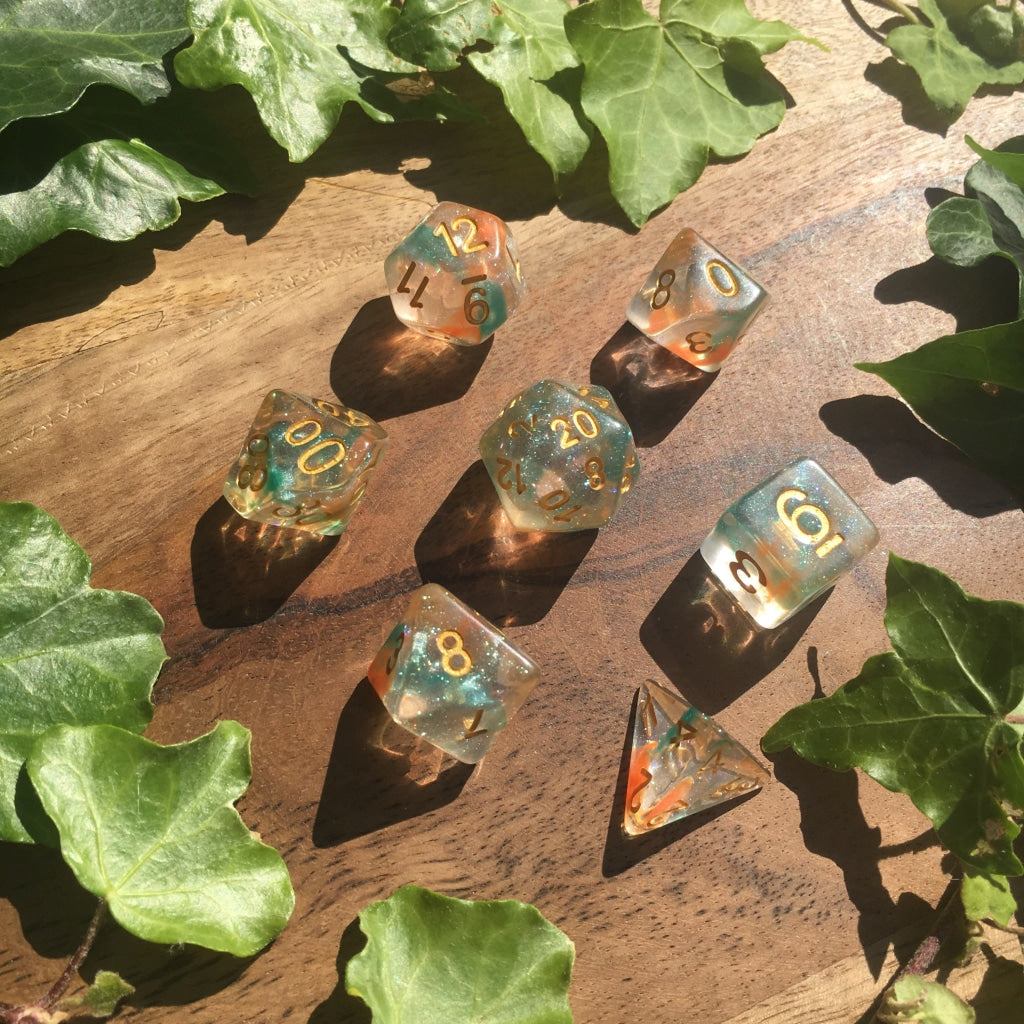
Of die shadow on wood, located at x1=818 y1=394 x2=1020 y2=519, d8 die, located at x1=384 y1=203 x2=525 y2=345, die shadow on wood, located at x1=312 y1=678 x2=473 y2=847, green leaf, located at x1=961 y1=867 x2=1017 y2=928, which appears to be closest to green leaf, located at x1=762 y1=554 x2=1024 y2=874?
green leaf, located at x1=961 y1=867 x2=1017 y2=928

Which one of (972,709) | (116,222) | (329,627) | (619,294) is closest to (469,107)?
(619,294)

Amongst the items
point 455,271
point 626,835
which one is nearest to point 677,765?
point 626,835

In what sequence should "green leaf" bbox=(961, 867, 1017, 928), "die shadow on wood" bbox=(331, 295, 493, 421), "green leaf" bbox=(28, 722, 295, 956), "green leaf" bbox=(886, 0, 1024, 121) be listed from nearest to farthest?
"green leaf" bbox=(28, 722, 295, 956) < "green leaf" bbox=(961, 867, 1017, 928) < "die shadow on wood" bbox=(331, 295, 493, 421) < "green leaf" bbox=(886, 0, 1024, 121)

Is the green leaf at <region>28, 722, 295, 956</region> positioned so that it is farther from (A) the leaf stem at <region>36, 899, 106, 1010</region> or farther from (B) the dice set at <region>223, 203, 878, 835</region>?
(B) the dice set at <region>223, 203, 878, 835</region>

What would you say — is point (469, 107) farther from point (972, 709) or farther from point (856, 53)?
point (972, 709)

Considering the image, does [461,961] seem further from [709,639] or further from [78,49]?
[78,49]

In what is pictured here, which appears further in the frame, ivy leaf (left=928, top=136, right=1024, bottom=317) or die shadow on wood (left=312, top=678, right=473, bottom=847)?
ivy leaf (left=928, top=136, right=1024, bottom=317)

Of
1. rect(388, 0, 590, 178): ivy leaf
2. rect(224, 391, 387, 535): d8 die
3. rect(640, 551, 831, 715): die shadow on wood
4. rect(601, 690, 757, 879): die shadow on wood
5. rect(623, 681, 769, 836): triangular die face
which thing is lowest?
rect(601, 690, 757, 879): die shadow on wood
